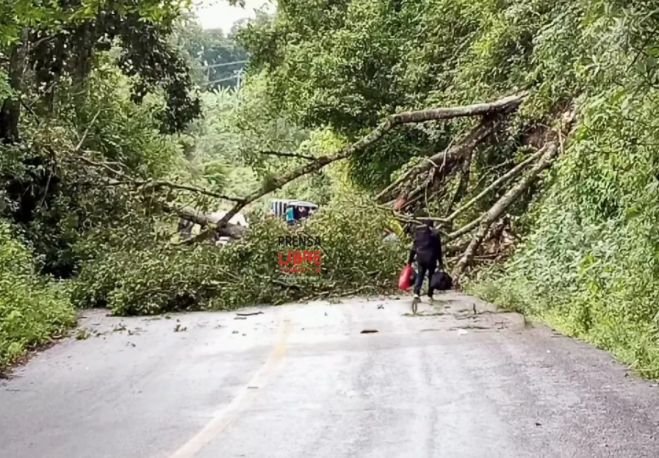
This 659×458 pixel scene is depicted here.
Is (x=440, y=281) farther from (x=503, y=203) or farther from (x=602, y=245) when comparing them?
(x=602, y=245)

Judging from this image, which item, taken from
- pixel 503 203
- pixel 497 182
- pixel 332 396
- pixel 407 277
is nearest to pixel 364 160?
pixel 497 182

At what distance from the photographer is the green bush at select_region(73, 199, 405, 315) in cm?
1753

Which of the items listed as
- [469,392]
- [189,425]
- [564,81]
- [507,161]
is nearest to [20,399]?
[189,425]

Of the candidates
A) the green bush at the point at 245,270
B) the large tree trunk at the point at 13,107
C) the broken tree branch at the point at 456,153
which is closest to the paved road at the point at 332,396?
the green bush at the point at 245,270

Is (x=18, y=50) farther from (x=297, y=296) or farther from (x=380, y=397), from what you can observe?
(x=380, y=397)

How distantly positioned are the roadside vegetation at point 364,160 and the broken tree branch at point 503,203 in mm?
56

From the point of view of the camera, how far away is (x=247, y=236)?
750 inches

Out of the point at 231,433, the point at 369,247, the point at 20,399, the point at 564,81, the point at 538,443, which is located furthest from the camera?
the point at 369,247

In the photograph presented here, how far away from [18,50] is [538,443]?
16.9m

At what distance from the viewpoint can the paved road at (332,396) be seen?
657cm

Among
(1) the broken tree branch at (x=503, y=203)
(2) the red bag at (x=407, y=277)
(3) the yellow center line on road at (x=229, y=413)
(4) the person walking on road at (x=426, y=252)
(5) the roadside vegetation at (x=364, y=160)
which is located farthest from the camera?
(1) the broken tree branch at (x=503, y=203)

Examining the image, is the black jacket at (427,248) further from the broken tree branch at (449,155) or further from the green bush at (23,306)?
the green bush at (23,306)

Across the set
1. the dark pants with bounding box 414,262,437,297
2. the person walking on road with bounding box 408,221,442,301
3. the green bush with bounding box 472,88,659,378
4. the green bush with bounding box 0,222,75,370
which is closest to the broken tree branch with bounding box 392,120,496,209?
the green bush with bounding box 472,88,659,378

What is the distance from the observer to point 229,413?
25.5ft
